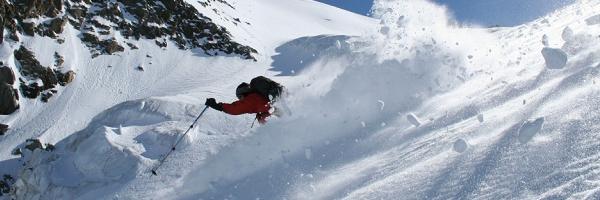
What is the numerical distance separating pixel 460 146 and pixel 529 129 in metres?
0.91

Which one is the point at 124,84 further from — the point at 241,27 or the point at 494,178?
the point at 494,178

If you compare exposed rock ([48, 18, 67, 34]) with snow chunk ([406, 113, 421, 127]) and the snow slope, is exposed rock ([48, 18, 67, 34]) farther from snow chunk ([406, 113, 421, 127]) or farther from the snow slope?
snow chunk ([406, 113, 421, 127])

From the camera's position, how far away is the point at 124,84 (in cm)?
2478

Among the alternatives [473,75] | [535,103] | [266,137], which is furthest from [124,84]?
[535,103]

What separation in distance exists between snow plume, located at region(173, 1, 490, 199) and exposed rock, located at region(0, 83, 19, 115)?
12.9 metres

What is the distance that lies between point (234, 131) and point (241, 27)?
23637mm

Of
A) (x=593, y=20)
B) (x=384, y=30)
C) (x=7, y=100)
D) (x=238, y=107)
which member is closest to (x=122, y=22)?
(x=7, y=100)

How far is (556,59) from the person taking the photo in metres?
9.59

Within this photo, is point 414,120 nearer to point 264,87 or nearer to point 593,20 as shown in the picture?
point 264,87

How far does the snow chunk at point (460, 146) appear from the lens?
6953 mm

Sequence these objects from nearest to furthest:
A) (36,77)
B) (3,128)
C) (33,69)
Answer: (3,128), (36,77), (33,69)

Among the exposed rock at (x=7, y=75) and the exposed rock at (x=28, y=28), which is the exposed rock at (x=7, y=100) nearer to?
the exposed rock at (x=7, y=75)

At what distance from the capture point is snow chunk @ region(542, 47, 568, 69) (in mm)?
9469

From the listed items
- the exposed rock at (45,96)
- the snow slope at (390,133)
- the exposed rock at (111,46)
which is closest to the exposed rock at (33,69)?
the exposed rock at (45,96)
